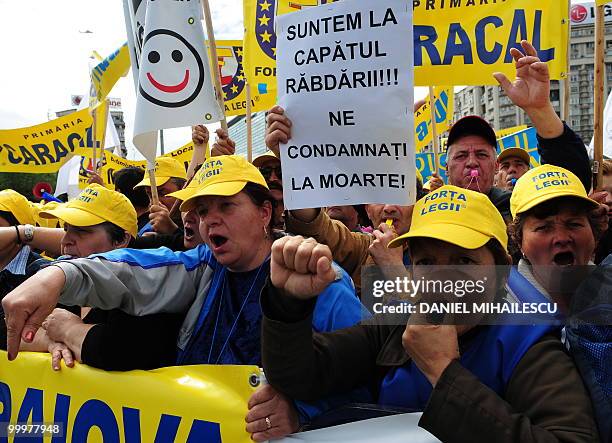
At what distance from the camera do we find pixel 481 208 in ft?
6.14

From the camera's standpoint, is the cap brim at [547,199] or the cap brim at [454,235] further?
the cap brim at [547,199]

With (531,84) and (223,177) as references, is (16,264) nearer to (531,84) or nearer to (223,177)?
(223,177)

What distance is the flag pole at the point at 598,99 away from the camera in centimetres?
307

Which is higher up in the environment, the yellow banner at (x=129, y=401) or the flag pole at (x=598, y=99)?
the flag pole at (x=598, y=99)

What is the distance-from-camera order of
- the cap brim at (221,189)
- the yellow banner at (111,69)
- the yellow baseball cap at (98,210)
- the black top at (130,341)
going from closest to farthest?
1. the black top at (130,341)
2. the cap brim at (221,189)
3. the yellow baseball cap at (98,210)
4. the yellow banner at (111,69)

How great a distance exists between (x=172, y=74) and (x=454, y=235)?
2.39m

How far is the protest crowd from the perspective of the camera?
1478mm

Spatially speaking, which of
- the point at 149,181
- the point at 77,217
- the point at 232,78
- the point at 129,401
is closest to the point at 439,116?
the point at 232,78

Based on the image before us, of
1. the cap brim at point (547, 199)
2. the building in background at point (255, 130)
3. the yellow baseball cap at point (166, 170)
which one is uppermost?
the building in background at point (255, 130)

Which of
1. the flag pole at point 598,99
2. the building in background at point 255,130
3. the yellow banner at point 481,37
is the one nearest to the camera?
the flag pole at point 598,99

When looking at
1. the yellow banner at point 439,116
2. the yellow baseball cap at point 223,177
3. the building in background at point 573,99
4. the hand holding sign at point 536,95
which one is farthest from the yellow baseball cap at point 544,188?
the building in background at point 573,99

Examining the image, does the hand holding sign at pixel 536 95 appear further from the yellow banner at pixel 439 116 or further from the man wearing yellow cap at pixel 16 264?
the yellow banner at pixel 439 116

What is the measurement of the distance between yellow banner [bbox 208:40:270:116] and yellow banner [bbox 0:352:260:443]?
436 centimetres

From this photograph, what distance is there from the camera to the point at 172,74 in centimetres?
359
